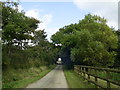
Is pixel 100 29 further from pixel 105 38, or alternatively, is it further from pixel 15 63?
pixel 15 63

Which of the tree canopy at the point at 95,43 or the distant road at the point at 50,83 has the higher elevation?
the tree canopy at the point at 95,43

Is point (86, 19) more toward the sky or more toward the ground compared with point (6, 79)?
more toward the sky

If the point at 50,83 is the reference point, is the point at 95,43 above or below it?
above

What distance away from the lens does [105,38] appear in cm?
3569

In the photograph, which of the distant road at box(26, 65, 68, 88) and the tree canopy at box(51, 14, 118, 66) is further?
the tree canopy at box(51, 14, 118, 66)

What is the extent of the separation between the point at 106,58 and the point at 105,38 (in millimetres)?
3481

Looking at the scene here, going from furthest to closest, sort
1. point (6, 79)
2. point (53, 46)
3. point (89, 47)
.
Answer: point (53, 46), point (89, 47), point (6, 79)

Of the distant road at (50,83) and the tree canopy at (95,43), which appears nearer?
the distant road at (50,83)

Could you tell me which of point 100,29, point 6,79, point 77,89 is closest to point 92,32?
point 100,29

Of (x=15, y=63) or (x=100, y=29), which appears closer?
(x=15, y=63)

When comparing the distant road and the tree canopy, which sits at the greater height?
the tree canopy

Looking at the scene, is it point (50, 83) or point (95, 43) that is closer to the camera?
point (50, 83)

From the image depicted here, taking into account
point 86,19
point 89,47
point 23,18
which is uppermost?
point 86,19

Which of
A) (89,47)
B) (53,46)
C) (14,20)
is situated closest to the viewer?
(14,20)
